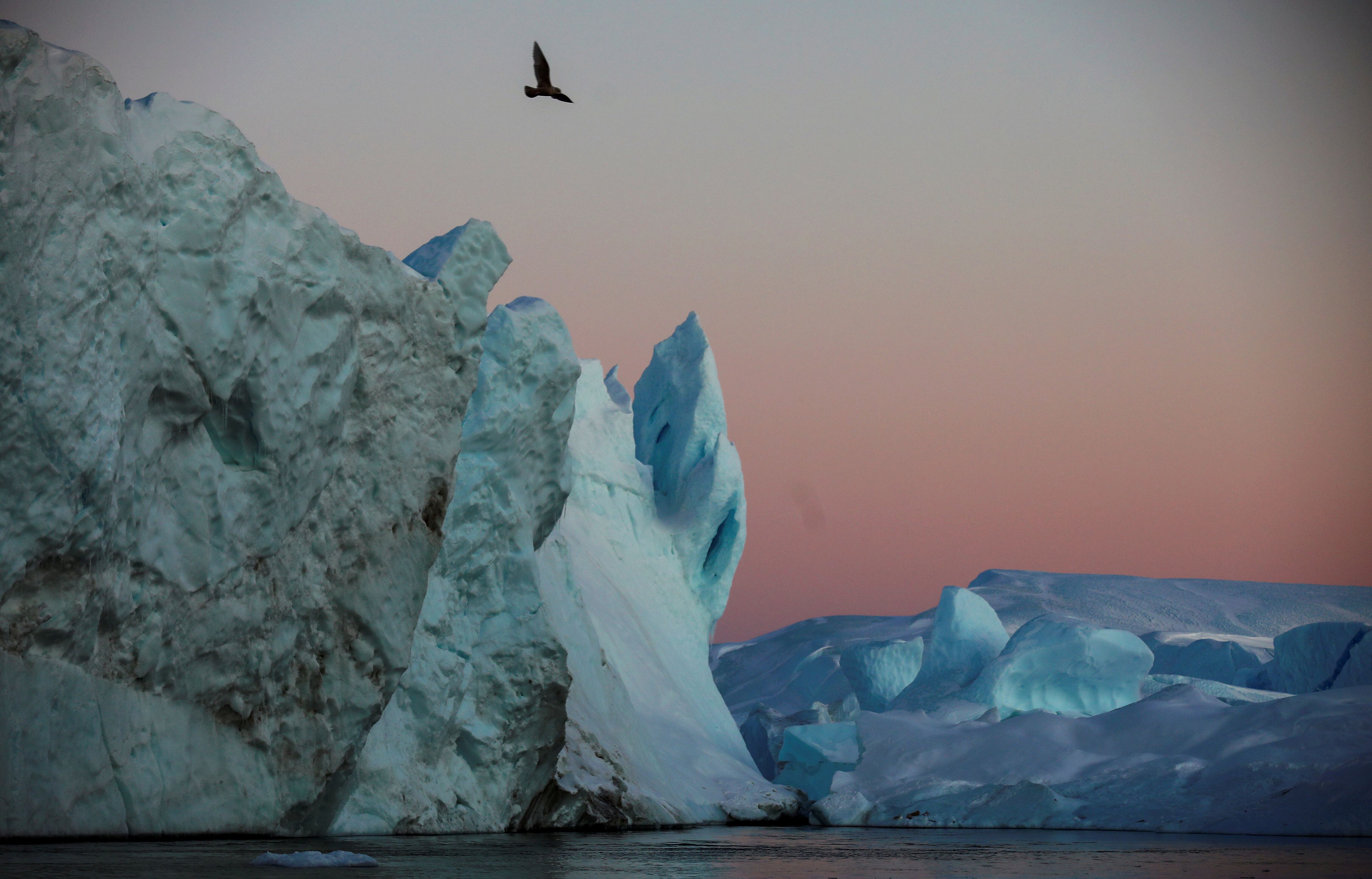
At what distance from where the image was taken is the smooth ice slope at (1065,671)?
30.7 meters

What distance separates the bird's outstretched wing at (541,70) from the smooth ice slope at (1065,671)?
77.8 feet

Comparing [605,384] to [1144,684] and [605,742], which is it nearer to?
[605,742]

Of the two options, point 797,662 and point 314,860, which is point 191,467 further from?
point 797,662

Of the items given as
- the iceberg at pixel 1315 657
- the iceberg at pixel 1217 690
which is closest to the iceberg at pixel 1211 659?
the iceberg at pixel 1217 690

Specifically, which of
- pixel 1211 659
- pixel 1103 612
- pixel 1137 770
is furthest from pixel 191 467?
pixel 1103 612

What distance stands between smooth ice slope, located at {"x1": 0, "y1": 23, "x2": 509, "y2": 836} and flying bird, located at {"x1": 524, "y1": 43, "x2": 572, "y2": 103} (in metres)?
2.94

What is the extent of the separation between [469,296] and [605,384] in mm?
15077

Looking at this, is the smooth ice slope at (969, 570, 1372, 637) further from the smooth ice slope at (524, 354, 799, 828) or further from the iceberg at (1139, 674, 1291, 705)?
the smooth ice slope at (524, 354, 799, 828)

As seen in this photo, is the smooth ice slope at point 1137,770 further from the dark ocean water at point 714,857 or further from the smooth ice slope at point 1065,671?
the smooth ice slope at point 1065,671

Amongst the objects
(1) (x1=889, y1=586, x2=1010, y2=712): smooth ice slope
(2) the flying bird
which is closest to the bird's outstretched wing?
(2) the flying bird

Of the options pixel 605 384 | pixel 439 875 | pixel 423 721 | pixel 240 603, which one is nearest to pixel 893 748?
pixel 605 384

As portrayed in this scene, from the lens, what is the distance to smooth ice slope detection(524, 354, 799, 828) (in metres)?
18.3

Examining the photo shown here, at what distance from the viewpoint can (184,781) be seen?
419 inches

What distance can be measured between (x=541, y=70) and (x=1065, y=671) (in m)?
24.5
